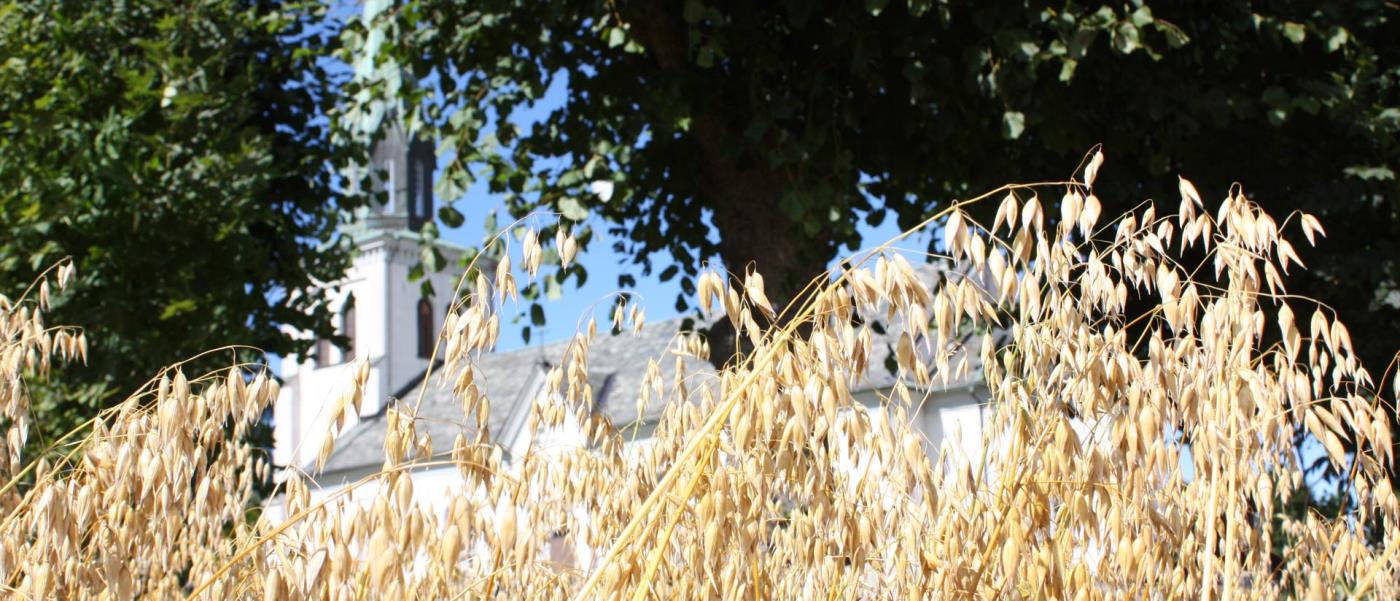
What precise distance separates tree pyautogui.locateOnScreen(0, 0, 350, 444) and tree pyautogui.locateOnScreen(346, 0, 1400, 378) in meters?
0.89

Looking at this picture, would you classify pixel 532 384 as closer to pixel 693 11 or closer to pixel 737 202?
pixel 737 202

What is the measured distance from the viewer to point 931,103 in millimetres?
5773

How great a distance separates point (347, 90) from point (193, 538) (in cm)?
462

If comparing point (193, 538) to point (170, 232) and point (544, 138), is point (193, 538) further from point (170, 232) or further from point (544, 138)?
point (544, 138)

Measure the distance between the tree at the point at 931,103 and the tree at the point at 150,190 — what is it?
888 mm

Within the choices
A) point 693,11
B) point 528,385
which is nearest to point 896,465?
point 693,11

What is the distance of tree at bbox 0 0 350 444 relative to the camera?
5.78m

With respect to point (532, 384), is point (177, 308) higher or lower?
higher

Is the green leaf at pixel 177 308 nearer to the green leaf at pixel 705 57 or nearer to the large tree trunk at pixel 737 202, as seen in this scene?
the large tree trunk at pixel 737 202

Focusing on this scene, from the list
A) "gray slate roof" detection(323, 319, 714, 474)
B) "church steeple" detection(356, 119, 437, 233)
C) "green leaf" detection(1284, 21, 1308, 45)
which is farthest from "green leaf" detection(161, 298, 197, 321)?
"church steeple" detection(356, 119, 437, 233)

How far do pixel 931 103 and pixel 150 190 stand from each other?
12.5ft

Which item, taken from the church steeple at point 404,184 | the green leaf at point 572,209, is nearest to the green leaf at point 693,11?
the green leaf at point 572,209

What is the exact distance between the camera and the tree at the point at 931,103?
5027 millimetres

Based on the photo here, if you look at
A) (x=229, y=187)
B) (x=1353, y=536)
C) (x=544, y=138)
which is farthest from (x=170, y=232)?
(x=1353, y=536)
